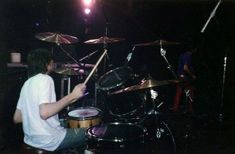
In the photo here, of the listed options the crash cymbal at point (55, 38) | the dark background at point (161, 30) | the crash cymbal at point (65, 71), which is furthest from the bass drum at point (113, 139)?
the dark background at point (161, 30)

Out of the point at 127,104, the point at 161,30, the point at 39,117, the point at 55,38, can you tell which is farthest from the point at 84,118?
the point at 161,30

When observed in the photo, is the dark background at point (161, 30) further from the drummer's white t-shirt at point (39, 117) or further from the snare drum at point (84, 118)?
the drummer's white t-shirt at point (39, 117)

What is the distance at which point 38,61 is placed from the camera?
2627mm

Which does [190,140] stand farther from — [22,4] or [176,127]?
[22,4]

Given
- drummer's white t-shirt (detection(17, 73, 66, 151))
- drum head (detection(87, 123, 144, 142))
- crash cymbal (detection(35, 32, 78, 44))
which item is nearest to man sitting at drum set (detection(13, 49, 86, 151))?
drummer's white t-shirt (detection(17, 73, 66, 151))

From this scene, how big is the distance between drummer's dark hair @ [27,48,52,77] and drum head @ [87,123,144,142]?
0.71 meters

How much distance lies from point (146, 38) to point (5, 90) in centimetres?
458

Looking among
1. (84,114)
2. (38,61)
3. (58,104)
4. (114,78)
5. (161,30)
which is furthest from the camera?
(161,30)

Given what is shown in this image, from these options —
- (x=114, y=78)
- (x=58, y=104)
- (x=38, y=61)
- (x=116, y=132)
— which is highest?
(x=38, y=61)

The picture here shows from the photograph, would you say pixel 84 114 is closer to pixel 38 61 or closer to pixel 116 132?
pixel 116 132

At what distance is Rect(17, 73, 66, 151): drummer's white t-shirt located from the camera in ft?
8.07

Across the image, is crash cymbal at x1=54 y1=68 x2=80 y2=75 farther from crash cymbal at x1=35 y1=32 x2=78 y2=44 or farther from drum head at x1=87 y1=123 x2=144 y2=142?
drum head at x1=87 y1=123 x2=144 y2=142

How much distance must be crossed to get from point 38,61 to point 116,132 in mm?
972

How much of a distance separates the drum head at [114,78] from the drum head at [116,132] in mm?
592
